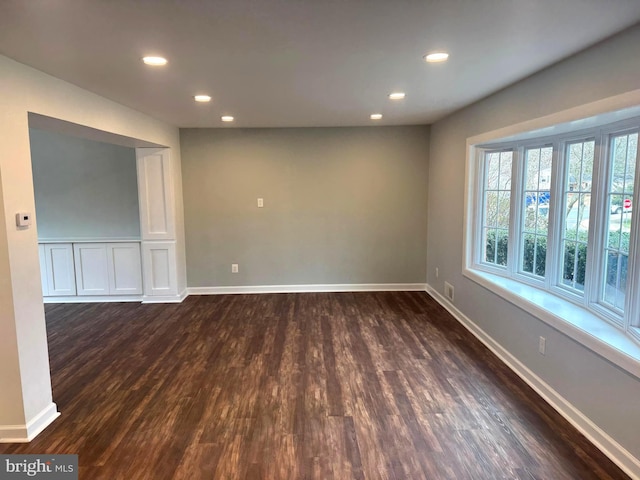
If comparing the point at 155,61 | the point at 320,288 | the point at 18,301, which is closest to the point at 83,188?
the point at 18,301

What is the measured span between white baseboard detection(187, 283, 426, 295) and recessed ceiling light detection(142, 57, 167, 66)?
12.2ft

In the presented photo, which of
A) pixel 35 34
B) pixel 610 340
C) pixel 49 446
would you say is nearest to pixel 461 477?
pixel 610 340

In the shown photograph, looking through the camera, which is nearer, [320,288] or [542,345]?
[542,345]

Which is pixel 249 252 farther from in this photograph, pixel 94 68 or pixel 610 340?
pixel 610 340

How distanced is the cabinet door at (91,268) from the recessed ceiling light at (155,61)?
11.6 ft

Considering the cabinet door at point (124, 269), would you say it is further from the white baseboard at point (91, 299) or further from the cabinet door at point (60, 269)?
the cabinet door at point (60, 269)

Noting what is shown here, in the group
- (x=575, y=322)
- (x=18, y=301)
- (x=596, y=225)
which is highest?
(x=596, y=225)

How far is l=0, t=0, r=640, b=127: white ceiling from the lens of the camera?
166cm

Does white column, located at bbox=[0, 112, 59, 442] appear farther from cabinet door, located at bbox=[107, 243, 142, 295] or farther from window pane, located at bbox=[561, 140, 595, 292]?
window pane, located at bbox=[561, 140, 595, 292]

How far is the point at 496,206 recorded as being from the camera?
3.95 metres

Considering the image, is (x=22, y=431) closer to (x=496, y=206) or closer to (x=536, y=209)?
(x=536, y=209)

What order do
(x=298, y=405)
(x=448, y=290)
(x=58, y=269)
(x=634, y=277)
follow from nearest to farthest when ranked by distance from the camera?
(x=634, y=277) → (x=298, y=405) → (x=448, y=290) → (x=58, y=269)

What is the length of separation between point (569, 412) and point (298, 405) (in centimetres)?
179

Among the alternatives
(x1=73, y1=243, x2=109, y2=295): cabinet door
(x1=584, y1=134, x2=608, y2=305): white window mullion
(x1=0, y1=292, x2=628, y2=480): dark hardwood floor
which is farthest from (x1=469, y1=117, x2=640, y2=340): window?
(x1=73, y1=243, x2=109, y2=295): cabinet door
